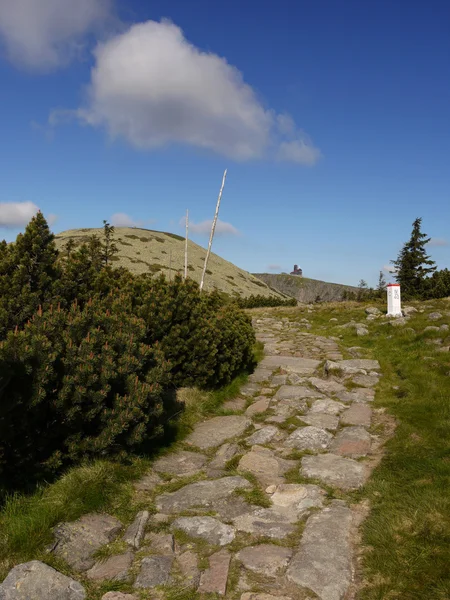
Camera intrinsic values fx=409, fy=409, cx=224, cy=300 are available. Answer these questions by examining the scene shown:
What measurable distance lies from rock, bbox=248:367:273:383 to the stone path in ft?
6.93

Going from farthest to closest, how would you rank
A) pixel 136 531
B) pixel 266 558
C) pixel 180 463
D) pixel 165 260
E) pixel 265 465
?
1. pixel 165 260
2. pixel 180 463
3. pixel 265 465
4. pixel 136 531
5. pixel 266 558

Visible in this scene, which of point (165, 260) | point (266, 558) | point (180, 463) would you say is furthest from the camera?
point (165, 260)

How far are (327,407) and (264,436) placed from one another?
1.82 meters

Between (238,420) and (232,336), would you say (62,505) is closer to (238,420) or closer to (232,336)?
(238,420)

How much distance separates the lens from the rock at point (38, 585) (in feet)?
9.62

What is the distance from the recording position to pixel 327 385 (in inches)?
353

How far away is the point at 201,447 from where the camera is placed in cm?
604

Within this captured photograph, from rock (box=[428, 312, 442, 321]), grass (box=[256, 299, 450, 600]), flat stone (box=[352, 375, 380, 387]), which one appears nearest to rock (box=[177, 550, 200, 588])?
grass (box=[256, 299, 450, 600])

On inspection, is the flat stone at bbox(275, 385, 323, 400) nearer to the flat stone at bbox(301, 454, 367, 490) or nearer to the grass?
the grass

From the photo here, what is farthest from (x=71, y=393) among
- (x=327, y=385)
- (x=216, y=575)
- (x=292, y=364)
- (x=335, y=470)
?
(x=292, y=364)

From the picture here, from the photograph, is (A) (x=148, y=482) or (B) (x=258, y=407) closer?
(A) (x=148, y=482)

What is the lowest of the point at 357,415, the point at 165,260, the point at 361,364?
the point at 357,415

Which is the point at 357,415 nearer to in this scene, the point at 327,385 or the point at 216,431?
the point at 327,385

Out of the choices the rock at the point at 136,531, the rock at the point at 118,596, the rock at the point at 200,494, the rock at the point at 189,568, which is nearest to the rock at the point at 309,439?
the rock at the point at 200,494
